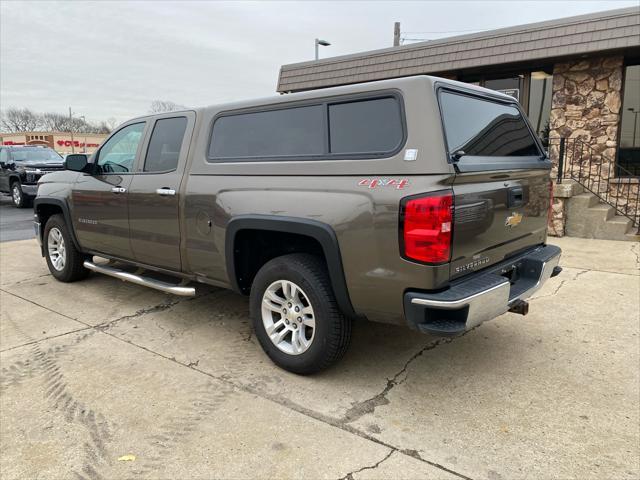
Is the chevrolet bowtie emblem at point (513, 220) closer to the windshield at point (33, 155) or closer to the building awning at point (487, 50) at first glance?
the building awning at point (487, 50)

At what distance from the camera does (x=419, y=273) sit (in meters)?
2.71

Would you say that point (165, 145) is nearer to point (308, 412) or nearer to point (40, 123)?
point (308, 412)

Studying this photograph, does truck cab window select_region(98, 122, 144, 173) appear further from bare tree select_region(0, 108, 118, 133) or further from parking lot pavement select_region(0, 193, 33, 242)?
bare tree select_region(0, 108, 118, 133)

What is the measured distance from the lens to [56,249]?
594cm

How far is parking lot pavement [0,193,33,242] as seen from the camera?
9.77 metres

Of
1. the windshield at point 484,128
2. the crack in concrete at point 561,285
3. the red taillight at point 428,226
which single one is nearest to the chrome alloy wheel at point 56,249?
the red taillight at point 428,226

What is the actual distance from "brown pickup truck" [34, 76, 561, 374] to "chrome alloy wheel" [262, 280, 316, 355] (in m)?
0.01

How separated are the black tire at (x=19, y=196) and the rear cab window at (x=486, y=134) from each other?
1548cm

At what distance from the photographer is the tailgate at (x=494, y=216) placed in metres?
2.80

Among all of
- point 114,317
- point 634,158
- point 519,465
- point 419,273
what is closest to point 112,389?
point 114,317

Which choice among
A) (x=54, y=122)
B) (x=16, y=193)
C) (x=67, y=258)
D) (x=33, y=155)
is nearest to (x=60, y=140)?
(x=54, y=122)

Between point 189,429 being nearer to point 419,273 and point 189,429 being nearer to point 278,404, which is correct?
point 278,404

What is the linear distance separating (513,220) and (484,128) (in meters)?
0.67

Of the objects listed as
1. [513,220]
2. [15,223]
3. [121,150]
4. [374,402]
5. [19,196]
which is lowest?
[15,223]
